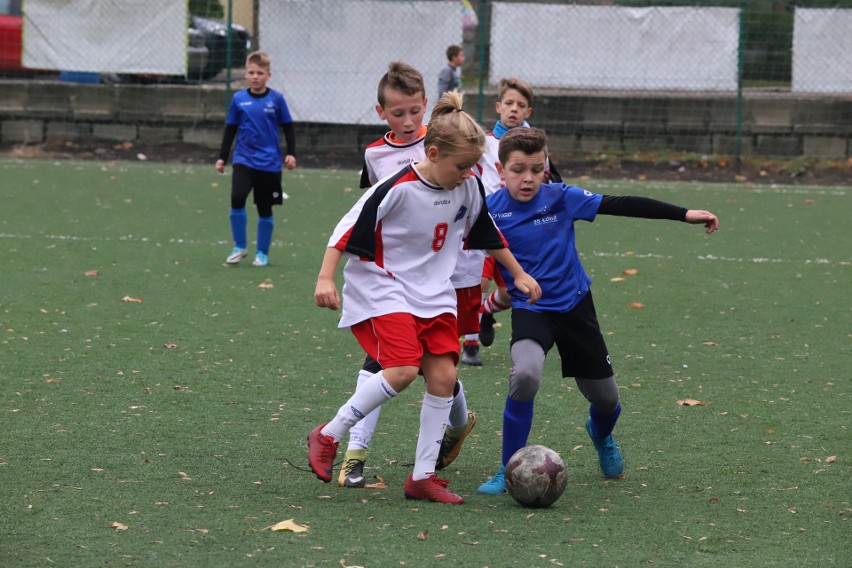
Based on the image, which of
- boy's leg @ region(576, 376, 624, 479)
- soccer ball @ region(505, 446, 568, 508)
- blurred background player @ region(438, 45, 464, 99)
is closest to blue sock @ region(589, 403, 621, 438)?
boy's leg @ region(576, 376, 624, 479)

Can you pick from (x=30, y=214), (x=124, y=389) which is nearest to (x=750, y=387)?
(x=124, y=389)

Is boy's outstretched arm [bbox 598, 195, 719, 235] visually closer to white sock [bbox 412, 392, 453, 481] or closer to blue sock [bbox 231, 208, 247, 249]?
white sock [bbox 412, 392, 453, 481]

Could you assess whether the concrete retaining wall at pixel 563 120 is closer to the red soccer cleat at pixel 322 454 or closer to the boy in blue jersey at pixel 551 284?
the boy in blue jersey at pixel 551 284

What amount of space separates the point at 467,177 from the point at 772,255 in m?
7.83

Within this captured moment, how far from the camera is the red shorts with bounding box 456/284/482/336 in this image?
5613mm

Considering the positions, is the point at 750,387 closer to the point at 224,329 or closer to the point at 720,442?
the point at 720,442

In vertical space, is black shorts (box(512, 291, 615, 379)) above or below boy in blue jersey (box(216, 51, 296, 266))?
below

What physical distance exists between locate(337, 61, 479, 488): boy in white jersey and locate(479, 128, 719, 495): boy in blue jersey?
0.33 metres

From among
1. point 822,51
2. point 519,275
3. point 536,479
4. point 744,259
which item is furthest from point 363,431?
point 822,51

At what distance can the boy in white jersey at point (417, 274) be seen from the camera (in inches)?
191

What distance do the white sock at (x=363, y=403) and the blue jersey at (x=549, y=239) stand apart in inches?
27.8

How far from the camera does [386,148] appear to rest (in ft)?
19.0

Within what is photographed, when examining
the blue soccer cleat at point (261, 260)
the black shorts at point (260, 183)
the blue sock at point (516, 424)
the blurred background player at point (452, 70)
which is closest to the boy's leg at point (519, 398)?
the blue sock at point (516, 424)

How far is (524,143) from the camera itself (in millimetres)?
5133
